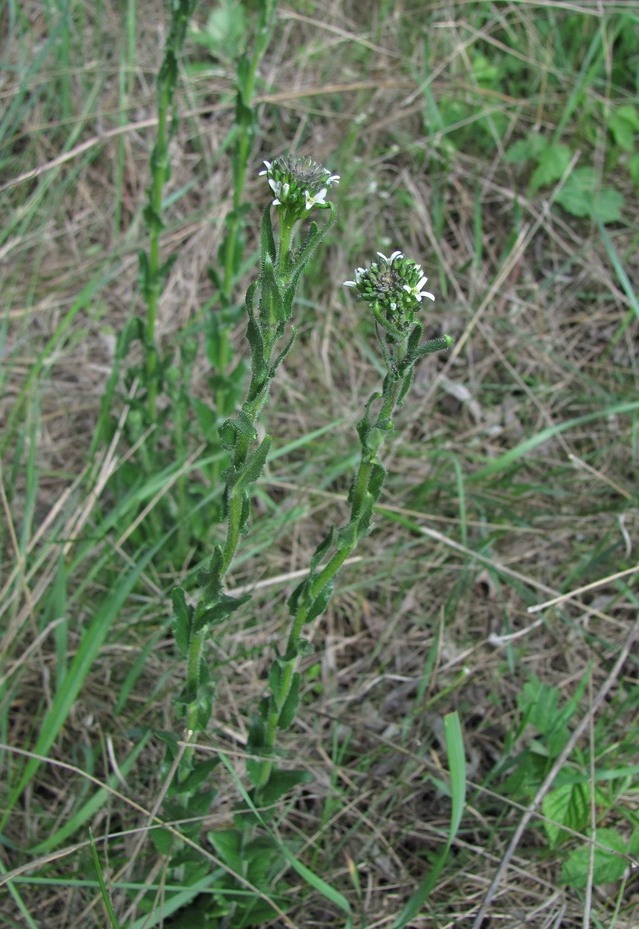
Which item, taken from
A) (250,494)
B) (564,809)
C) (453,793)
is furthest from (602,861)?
(250,494)

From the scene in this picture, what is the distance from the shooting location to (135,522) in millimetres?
3246

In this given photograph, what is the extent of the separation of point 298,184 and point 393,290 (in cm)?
28

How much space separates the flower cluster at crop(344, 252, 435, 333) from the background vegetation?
1.27 meters

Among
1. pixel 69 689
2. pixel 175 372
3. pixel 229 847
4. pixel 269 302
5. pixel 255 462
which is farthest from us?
pixel 175 372

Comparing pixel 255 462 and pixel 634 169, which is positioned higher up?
pixel 255 462

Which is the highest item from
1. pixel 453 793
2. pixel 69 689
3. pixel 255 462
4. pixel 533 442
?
pixel 255 462

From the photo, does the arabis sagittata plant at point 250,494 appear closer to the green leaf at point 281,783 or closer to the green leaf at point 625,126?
the green leaf at point 281,783

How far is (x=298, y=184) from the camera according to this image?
6.06 feet

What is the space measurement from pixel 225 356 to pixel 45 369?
956 millimetres

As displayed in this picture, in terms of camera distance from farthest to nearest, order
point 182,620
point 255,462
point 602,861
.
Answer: point 602,861 → point 182,620 → point 255,462

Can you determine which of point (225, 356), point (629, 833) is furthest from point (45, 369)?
point (629, 833)

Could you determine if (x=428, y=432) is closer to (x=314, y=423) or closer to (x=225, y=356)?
(x=314, y=423)

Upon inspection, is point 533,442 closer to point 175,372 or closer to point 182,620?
point 175,372

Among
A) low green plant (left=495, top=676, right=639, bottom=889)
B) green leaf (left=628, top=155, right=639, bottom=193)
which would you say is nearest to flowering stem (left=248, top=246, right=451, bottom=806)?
low green plant (left=495, top=676, right=639, bottom=889)
